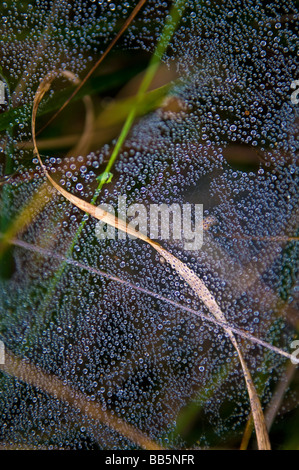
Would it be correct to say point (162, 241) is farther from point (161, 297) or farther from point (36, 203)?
point (36, 203)

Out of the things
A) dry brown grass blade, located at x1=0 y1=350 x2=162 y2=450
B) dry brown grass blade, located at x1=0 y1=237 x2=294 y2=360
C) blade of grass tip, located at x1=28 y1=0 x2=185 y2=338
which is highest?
blade of grass tip, located at x1=28 y1=0 x2=185 y2=338

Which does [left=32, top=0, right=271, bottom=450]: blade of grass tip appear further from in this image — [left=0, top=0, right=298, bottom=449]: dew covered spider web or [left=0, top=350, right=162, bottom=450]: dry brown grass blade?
[left=0, top=350, right=162, bottom=450]: dry brown grass blade

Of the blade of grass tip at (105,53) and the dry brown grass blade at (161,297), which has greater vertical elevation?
the blade of grass tip at (105,53)

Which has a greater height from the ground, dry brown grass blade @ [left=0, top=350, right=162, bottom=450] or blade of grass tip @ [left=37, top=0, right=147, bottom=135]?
blade of grass tip @ [left=37, top=0, right=147, bottom=135]

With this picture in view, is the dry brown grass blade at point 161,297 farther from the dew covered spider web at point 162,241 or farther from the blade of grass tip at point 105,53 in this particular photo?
the blade of grass tip at point 105,53

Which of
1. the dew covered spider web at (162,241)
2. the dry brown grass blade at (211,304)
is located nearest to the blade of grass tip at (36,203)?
the dew covered spider web at (162,241)

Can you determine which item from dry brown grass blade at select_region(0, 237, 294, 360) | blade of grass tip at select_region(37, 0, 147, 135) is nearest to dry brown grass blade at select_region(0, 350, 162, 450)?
dry brown grass blade at select_region(0, 237, 294, 360)

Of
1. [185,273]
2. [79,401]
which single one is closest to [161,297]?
[185,273]
